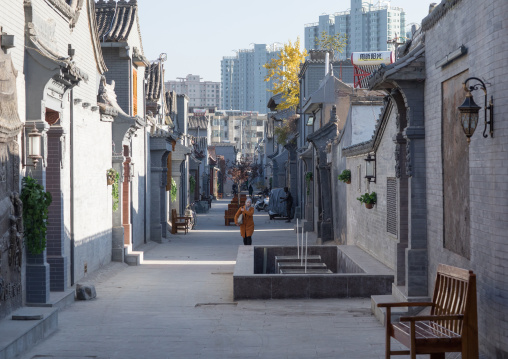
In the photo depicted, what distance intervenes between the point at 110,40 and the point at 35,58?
11.0 metres

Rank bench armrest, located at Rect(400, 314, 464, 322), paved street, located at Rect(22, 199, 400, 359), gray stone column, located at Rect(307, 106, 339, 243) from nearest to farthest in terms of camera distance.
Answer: bench armrest, located at Rect(400, 314, 464, 322) < paved street, located at Rect(22, 199, 400, 359) < gray stone column, located at Rect(307, 106, 339, 243)

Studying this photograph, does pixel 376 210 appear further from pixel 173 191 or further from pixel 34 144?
pixel 173 191

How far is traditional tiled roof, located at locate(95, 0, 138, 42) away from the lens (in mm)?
21906

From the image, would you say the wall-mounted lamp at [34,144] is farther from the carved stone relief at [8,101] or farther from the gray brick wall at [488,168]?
the gray brick wall at [488,168]

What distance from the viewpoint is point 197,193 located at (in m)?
50.2

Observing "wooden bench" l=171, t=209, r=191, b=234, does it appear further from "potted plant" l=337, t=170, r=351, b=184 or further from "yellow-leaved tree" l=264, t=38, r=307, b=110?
"yellow-leaved tree" l=264, t=38, r=307, b=110

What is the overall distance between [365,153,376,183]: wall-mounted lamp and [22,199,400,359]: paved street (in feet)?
13.0

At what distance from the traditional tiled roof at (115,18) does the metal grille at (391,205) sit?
34.1 feet

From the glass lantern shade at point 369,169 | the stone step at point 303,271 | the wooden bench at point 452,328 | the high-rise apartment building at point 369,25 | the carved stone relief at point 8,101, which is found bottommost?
the stone step at point 303,271

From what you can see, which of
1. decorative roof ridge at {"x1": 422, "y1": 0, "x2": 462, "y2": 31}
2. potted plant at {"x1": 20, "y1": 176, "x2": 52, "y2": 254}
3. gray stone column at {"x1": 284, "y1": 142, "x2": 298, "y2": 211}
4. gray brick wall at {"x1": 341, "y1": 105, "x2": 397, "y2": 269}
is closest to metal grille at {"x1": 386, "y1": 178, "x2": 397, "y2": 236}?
gray brick wall at {"x1": 341, "y1": 105, "x2": 397, "y2": 269}

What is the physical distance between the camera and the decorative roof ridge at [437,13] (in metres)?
9.27

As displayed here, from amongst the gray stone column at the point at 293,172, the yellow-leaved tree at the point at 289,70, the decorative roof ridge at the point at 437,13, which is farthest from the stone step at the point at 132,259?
the yellow-leaved tree at the point at 289,70

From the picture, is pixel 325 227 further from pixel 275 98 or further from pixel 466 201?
pixel 275 98

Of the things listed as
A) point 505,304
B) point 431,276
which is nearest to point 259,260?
point 431,276
